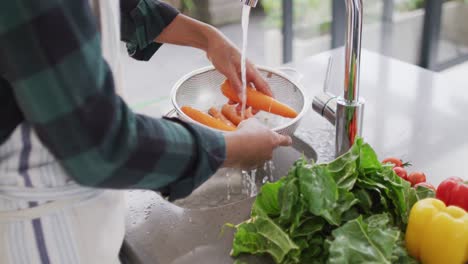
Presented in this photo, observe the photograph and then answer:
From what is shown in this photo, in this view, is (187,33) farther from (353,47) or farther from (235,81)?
(353,47)

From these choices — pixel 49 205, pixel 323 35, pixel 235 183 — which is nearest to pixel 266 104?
pixel 235 183

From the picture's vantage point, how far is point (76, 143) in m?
0.53

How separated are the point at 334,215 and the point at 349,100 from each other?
24 centimetres

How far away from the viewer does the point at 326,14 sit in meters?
3.07

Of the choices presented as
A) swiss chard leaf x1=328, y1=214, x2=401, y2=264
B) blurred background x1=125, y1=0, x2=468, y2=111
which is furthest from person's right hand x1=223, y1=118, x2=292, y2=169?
blurred background x1=125, y1=0, x2=468, y2=111

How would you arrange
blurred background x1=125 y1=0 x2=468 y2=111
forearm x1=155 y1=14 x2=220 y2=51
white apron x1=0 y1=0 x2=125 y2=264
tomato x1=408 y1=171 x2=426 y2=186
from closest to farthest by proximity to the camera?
white apron x1=0 y1=0 x2=125 y2=264 → tomato x1=408 y1=171 x2=426 y2=186 → forearm x1=155 y1=14 x2=220 y2=51 → blurred background x1=125 y1=0 x2=468 y2=111

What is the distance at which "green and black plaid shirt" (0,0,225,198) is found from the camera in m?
0.49

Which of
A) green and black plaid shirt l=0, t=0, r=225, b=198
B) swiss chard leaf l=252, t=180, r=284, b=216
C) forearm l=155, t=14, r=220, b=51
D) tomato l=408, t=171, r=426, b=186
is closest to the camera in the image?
green and black plaid shirt l=0, t=0, r=225, b=198

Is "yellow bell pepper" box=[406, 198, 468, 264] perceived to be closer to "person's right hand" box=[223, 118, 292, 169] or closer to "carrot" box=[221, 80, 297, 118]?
"person's right hand" box=[223, 118, 292, 169]

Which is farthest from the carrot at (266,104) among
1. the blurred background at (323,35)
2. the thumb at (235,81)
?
the blurred background at (323,35)

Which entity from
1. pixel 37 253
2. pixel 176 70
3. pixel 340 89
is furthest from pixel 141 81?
pixel 37 253

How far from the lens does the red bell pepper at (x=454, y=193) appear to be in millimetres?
769

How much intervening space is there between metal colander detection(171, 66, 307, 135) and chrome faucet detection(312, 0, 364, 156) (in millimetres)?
100

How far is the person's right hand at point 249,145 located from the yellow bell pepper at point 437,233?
0.70 feet
